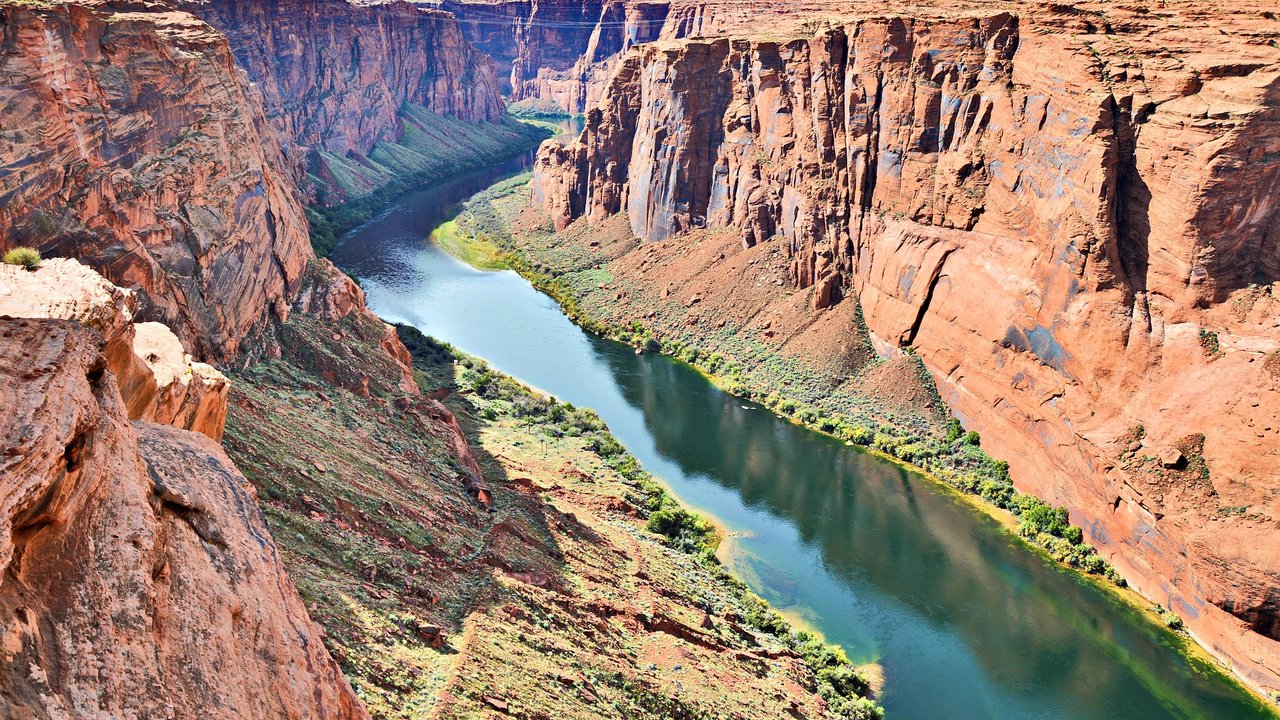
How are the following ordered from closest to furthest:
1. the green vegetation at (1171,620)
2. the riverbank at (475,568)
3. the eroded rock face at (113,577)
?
the eroded rock face at (113,577) < the riverbank at (475,568) < the green vegetation at (1171,620)

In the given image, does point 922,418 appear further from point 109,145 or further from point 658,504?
point 109,145

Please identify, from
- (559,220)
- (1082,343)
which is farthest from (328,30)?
(1082,343)

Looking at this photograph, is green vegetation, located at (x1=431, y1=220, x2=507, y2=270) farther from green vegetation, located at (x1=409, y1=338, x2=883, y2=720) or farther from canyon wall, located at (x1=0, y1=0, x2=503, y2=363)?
canyon wall, located at (x1=0, y1=0, x2=503, y2=363)

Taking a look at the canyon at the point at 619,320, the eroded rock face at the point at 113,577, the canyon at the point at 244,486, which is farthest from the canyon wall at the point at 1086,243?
the eroded rock face at the point at 113,577

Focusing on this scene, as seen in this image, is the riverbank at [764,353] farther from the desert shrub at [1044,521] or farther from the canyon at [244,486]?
the canyon at [244,486]

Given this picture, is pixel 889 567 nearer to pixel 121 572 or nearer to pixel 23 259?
pixel 23 259

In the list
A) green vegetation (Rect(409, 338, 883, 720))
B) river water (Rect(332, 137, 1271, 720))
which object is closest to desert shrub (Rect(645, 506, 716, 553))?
green vegetation (Rect(409, 338, 883, 720))
